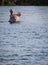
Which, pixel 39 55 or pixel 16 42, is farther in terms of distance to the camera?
pixel 16 42

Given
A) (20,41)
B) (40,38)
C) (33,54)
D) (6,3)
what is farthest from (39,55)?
(6,3)

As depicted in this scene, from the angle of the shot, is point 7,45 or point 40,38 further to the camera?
point 40,38

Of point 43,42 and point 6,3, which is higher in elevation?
point 43,42

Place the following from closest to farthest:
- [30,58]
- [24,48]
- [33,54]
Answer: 1. [30,58]
2. [33,54]
3. [24,48]

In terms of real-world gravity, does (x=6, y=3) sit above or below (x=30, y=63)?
below

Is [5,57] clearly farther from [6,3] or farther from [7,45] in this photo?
[6,3]

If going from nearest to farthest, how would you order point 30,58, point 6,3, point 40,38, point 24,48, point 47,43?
1. point 30,58
2. point 24,48
3. point 47,43
4. point 40,38
5. point 6,3

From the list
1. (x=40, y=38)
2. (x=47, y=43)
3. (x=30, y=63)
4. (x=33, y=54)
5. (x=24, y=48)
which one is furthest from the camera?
(x=40, y=38)

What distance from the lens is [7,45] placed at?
286 inches

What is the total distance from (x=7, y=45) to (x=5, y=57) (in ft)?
4.62

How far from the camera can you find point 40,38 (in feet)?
27.8

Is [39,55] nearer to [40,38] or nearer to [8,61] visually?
[8,61]

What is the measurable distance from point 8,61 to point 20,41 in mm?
2454

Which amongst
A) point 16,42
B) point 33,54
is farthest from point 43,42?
point 33,54
